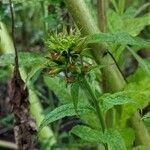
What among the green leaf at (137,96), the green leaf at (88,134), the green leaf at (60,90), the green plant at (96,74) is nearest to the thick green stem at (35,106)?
the green plant at (96,74)

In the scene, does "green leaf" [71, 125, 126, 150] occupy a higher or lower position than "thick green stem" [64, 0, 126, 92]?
lower

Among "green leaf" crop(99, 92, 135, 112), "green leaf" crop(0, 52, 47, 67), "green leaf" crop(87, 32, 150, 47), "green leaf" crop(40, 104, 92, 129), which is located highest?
"green leaf" crop(87, 32, 150, 47)

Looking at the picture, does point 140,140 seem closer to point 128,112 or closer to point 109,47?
point 128,112

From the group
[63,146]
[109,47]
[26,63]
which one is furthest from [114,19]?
[63,146]

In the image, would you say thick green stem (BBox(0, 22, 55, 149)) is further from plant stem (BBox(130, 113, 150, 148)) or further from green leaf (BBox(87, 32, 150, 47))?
green leaf (BBox(87, 32, 150, 47))

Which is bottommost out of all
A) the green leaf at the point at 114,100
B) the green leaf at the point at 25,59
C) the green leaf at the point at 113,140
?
the green leaf at the point at 113,140

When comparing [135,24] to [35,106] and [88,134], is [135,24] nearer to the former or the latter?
[88,134]

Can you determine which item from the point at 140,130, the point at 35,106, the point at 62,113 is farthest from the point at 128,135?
the point at 35,106

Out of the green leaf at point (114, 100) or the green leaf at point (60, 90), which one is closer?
the green leaf at point (114, 100)

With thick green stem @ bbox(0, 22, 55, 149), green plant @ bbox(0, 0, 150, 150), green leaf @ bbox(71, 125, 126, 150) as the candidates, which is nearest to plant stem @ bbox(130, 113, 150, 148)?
green plant @ bbox(0, 0, 150, 150)

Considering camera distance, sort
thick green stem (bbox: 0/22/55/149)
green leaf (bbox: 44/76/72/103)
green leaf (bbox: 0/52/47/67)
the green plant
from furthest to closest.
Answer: thick green stem (bbox: 0/22/55/149), green leaf (bbox: 44/76/72/103), green leaf (bbox: 0/52/47/67), the green plant

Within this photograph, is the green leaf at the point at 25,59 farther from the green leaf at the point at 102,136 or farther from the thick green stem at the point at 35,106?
the thick green stem at the point at 35,106
